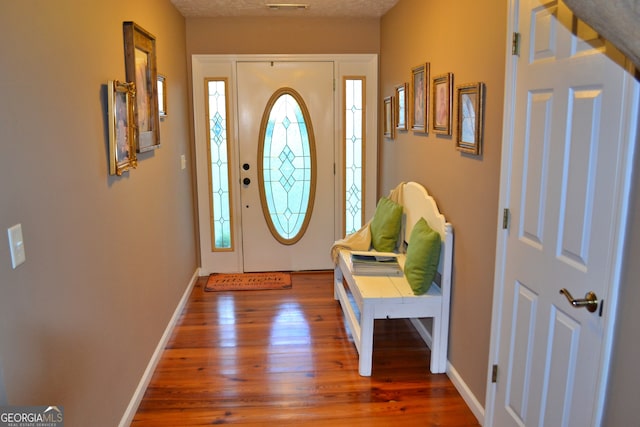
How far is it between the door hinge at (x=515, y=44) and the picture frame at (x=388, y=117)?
216 centimetres

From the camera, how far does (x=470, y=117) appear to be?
2541 mm

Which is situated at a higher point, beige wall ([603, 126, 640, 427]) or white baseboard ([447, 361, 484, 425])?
beige wall ([603, 126, 640, 427])

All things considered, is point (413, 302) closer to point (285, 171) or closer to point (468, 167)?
point (468, 167)

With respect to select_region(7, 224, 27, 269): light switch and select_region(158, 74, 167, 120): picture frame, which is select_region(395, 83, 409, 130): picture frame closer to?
select_region(158, 74, 167, 120): picture frame

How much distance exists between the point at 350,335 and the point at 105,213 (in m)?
1.93

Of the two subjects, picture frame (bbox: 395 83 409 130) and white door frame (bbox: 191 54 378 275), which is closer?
picture frame (bbox: 395 83 409 130)

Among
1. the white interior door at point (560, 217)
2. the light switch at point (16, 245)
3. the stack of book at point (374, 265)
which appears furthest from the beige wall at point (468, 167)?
the light switch at point (16, 245)

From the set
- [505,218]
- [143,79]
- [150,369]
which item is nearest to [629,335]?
[505,218]

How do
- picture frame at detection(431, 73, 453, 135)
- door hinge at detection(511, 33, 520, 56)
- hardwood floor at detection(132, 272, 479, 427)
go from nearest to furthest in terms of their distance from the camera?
door hinge at detection(511, 33, 520, 56) → hardwood floor at detection(132, 272, 479, 427) → picture frame at detection(431, 73, 453, 135)

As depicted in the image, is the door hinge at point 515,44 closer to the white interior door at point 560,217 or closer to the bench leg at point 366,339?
the white interior door at point 560,217

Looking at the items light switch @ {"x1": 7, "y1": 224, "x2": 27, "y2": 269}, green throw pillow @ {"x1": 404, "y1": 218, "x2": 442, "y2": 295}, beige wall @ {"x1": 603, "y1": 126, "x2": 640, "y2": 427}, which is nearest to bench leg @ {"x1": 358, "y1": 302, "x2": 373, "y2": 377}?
green throw pillow @ {"x1": 404, "y1": 218, "x2": 442, "y2": 295}

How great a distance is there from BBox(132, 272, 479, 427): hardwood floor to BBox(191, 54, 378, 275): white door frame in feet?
2.94

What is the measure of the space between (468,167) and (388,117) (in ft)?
6.12

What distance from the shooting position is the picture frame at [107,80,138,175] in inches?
88.2
